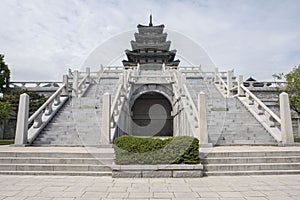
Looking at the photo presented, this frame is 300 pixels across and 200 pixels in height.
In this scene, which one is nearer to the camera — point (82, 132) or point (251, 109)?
point (82, 132)

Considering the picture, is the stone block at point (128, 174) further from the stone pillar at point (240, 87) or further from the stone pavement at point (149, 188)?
the stone pillar at point (240, 87)

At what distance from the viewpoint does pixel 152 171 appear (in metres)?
5.29

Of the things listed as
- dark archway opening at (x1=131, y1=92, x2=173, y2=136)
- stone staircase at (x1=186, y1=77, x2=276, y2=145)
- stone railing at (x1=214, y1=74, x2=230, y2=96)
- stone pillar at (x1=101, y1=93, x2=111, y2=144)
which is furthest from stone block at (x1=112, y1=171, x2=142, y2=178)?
dark archway opening at (x1=131, y1=92, x2=173, y2=136)

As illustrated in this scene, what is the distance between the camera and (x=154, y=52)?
33.2 m

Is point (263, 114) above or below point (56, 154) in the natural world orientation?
above

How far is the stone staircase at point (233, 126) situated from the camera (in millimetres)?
8805

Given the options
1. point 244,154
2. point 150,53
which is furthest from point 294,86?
point 150,53

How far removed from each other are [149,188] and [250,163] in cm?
316

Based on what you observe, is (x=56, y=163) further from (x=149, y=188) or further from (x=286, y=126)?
(x=286, y=126)

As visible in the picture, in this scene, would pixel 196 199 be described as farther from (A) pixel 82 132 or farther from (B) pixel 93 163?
(A) pixel 82 132

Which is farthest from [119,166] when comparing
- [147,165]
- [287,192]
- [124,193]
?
[287,192]

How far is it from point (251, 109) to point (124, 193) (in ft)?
29.4

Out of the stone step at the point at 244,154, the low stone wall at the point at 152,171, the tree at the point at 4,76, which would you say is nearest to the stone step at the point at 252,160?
the stone step at the point at 244,154

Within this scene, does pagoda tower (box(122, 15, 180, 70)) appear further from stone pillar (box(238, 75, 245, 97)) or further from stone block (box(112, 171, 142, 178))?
stone block (box(112, 171, 142, 178))
